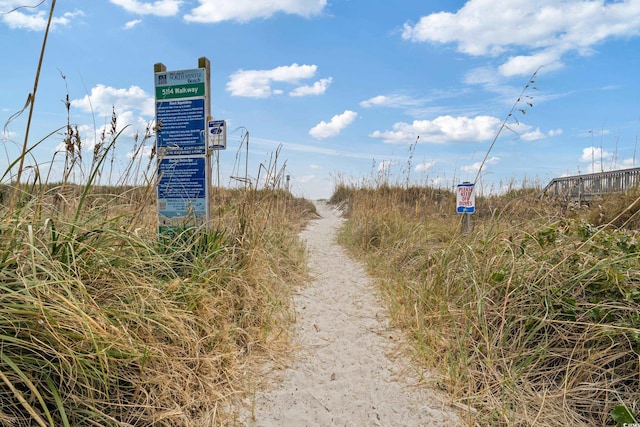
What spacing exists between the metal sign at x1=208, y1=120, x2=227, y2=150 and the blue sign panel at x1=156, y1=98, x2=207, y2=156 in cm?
11

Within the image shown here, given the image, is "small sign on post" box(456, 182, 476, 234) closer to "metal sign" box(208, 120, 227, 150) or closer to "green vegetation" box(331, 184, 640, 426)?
"green vegetation" box(331, 184, 640, 426)

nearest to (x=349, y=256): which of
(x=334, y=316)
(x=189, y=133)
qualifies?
(x=334, y=316)

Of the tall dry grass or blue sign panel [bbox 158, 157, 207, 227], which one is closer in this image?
the tall dry grass

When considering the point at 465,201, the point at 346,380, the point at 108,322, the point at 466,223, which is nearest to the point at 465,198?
the point at 465,201

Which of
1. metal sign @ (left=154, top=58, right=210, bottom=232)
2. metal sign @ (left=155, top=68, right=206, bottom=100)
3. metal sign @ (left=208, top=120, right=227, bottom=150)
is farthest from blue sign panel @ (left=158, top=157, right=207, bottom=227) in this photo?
metal sign @ (left=155, top=68, right=206, bottom=100)

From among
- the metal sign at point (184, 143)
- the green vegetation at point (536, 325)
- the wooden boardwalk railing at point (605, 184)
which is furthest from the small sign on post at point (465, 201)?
the metal sign at point (184, 143)

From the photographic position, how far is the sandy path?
208 cm

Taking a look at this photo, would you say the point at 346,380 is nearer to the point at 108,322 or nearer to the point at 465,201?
the point at 108,322

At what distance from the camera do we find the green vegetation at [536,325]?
210 cm

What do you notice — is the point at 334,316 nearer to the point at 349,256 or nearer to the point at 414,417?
the point at 414,417

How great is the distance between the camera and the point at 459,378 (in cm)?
230

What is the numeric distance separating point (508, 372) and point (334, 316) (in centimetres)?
→ 173

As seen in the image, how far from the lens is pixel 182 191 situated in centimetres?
405

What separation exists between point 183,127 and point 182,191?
0.68m
